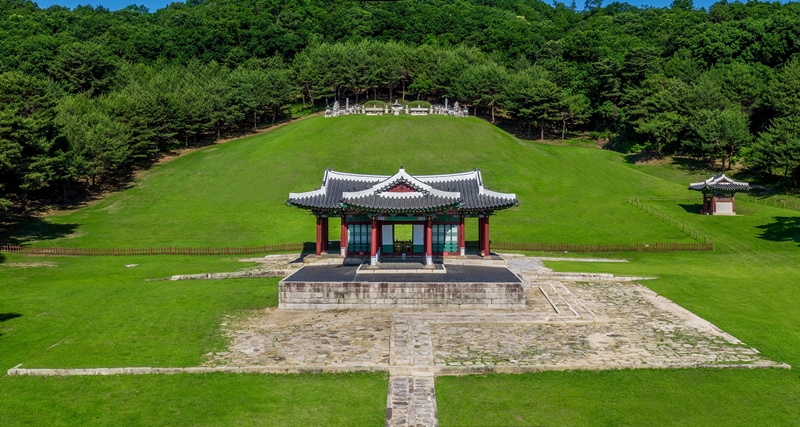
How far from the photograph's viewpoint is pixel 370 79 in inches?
3942

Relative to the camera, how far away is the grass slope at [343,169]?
47688 millimetres

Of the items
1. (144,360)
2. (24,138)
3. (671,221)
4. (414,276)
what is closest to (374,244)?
(414,276)

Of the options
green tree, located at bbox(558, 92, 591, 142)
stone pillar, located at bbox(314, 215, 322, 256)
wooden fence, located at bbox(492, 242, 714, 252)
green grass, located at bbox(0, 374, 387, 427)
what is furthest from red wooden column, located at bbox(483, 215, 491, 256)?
green tree, located at bbox(558, 92, 591, 142)

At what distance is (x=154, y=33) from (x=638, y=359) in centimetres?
14276

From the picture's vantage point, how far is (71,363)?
18891mm

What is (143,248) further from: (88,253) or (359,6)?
(359,6)

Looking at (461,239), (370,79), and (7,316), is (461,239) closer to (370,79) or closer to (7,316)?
(7,316)

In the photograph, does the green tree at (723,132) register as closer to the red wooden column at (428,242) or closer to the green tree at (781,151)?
the green tree at (781,151)

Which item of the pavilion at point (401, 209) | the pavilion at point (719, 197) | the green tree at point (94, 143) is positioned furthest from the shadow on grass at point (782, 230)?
the green tree at point (94, 143)

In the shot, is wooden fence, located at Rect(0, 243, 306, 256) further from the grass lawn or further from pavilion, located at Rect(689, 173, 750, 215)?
pavilion, located at Rect(689, 173, 750, 215)

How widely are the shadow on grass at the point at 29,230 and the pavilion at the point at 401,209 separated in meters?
27.6

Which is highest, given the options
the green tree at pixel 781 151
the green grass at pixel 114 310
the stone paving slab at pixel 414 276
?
the green tree at pixel 781 151

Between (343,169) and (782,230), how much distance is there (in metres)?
42.9

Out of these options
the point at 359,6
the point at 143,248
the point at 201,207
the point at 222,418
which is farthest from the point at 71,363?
the point at 359,6
